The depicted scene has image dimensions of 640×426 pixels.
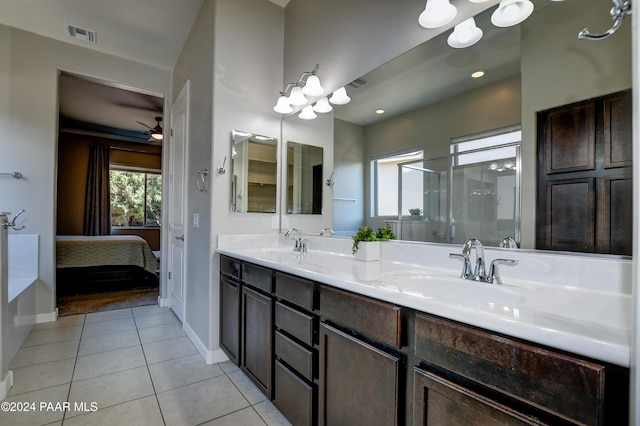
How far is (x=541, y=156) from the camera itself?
1077mm

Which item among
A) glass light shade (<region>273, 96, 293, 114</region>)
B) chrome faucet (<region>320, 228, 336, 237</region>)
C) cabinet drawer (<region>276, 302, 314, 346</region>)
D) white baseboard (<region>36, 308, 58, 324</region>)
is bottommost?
white baseboard (<region>36, 308, 58, 324</region>)

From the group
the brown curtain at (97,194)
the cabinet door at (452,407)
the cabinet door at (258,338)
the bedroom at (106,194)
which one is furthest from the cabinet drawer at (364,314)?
the brown curtain at (97,194)

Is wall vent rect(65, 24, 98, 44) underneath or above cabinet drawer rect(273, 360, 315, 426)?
above

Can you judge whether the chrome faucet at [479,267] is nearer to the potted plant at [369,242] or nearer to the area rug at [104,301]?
the potted plant at [369,242]

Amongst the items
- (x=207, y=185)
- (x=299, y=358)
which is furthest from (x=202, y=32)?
(x=299, y=358)

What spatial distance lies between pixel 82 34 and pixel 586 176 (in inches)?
164

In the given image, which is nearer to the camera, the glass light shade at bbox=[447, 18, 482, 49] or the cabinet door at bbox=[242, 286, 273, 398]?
the glass light shade at bbox=[447, 18, 482, 49]

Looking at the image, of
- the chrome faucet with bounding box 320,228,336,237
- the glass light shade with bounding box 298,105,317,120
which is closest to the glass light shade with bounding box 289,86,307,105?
the glass light shade with bounding box 298,105,317,120

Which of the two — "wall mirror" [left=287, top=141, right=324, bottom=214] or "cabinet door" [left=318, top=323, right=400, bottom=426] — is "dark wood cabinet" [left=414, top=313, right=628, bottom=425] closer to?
"cabinet door" [left=318, top=323, right=400, bottom=426]

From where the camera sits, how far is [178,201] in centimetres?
318

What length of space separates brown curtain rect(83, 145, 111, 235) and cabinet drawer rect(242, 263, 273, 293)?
5955 mm

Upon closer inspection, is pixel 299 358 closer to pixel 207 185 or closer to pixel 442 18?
pixel 207 185

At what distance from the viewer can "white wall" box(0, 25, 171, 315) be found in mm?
2922

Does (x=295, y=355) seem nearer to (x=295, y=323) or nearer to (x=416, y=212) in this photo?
(x=295, y=323)
